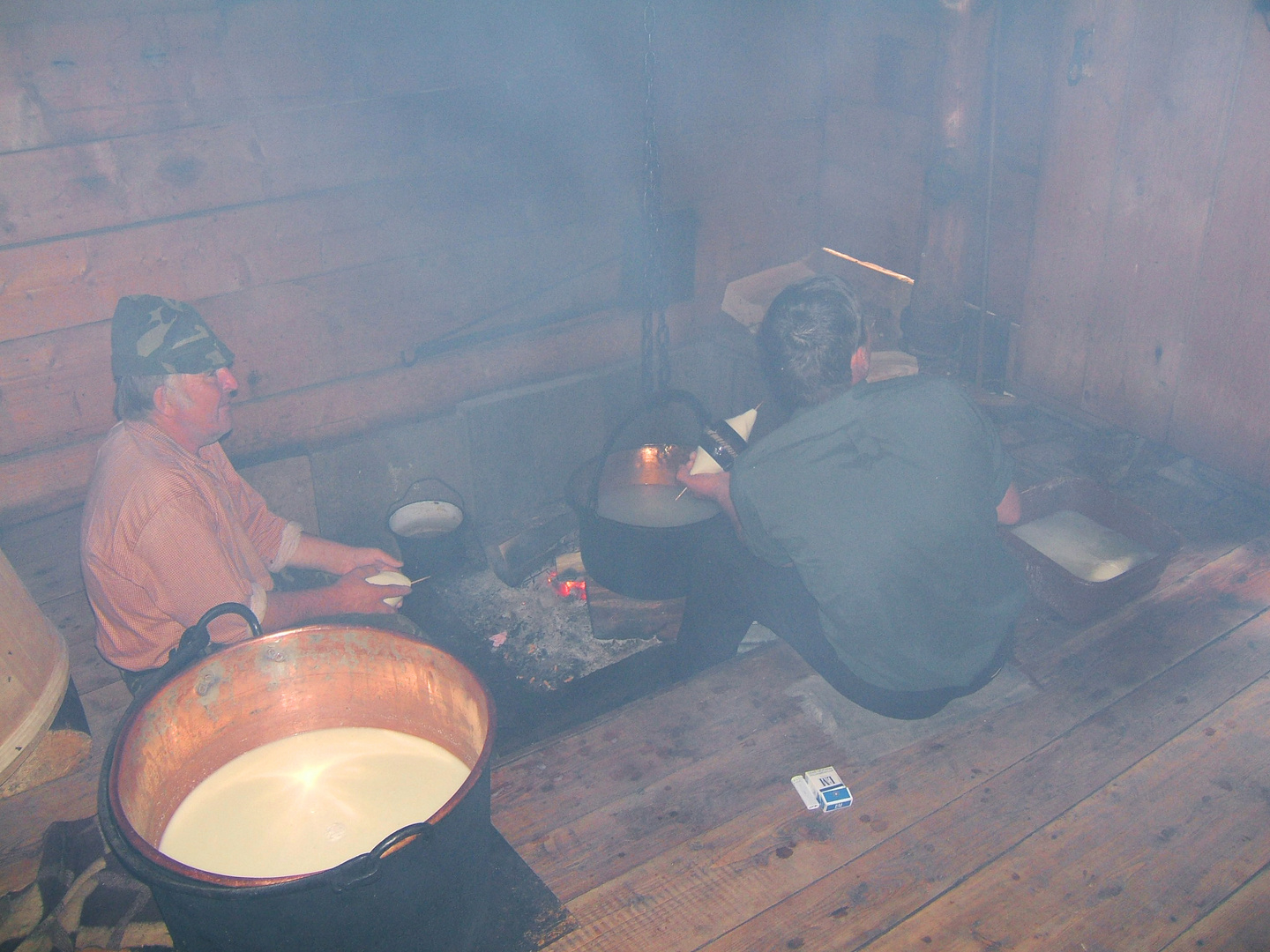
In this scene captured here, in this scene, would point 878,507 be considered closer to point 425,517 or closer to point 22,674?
point 425,517

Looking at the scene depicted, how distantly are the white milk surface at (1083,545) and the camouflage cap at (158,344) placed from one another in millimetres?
3583

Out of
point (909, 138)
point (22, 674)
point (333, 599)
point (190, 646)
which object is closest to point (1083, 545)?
point (909, 138)

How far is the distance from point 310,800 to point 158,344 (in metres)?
1.81

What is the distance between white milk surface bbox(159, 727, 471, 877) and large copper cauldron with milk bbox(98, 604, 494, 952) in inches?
1.4

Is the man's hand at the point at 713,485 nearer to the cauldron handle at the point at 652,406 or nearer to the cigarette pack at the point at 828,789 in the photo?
the cauldron handle at the point at 652,406

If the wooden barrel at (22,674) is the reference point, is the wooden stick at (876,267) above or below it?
above

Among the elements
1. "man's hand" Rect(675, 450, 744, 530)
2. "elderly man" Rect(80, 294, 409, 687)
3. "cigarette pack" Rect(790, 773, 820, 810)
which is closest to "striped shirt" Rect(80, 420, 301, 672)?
"elderly man" Rect(80, 294, 409, 687)

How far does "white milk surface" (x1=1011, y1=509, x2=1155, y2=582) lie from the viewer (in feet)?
13.4

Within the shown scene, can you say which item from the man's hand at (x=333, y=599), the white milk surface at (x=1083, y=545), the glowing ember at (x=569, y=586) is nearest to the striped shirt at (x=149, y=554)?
the man's hand at (x=333, y=599)

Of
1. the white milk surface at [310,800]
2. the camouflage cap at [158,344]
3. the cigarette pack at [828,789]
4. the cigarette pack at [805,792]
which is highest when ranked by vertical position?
the camouflage cap at [158,344]

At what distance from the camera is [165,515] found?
125 inches

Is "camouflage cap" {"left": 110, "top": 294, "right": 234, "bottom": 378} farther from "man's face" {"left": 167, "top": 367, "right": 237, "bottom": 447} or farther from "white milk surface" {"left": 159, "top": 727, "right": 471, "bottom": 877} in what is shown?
"white milk surface" {"left": 159, "top": 727, "right": 471, "bottom": 877}

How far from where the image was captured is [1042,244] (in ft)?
16.9

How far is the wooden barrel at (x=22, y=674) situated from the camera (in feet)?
10.9
